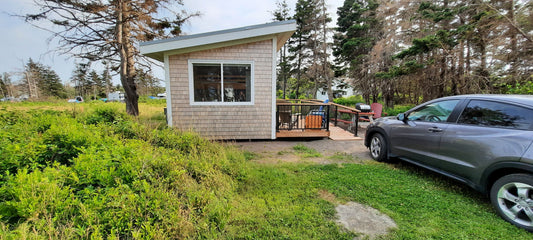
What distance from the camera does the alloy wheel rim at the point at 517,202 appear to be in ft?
6.71

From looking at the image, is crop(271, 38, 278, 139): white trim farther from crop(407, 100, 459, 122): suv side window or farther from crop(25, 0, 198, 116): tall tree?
crop(25, 0, 198, 116): tall tree

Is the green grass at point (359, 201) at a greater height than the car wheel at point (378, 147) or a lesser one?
lesser

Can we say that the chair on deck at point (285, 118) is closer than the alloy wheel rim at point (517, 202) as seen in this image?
No

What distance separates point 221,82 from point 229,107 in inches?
29.4

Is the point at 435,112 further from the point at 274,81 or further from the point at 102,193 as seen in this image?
the point at 102,193

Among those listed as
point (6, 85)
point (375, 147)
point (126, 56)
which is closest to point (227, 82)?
point (375, 147)

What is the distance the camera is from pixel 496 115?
245 centimetres

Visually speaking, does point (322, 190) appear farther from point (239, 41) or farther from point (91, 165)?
point (239, 41)

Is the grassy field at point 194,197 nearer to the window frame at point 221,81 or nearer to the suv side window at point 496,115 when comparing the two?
the suv side window at point 496,115

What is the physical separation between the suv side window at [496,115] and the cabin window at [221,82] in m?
4.58

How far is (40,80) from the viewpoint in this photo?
122ft

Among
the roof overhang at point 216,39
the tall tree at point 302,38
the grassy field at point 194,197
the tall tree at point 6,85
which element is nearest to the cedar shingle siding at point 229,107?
the roof overhang at point 216,39

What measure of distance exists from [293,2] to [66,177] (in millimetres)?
21587

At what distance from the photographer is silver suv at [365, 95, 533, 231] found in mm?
2094
